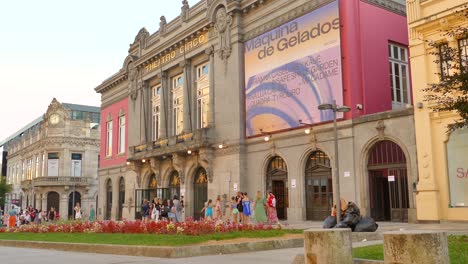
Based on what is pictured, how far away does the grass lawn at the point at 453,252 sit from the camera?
352 inches

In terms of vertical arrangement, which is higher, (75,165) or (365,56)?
(365,56)

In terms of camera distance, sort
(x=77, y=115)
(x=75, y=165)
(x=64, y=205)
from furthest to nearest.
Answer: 1. (x=77, y=115)
2. (x=75, y=165)
3. (x=64, y=205)

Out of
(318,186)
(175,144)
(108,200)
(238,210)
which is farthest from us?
(108,200)

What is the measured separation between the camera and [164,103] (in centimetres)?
3941

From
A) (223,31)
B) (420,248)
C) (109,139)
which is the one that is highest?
(223,31)

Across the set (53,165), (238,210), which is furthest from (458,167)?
(53,165)

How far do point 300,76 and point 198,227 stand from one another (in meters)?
13.1

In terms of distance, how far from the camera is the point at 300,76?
90.5ft

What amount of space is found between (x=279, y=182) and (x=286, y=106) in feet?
14.9

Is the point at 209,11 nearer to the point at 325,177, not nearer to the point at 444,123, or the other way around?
the point at 325,177

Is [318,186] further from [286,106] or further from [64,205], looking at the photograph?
[64,205]

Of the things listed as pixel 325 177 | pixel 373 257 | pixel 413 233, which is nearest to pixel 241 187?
pixel 325 177

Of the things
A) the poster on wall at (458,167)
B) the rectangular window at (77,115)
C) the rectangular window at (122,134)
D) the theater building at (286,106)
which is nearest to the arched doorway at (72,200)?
the rectangular window at (77,115)

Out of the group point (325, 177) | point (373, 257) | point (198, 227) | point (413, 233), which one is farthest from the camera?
point (325, 177)
